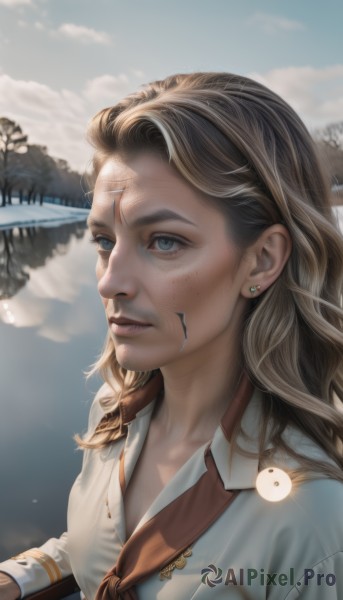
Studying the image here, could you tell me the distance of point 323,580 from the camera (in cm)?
123

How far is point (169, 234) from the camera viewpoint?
139 cm

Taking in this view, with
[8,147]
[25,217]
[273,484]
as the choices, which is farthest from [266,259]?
[8,147]

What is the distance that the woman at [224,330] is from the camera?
132 centimetres

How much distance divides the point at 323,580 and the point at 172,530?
397 millimetres

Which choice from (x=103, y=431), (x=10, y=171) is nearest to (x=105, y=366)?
(x=103, y=431)

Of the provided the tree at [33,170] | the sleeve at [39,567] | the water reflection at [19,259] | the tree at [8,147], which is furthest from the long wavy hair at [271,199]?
the tree at [33,170]

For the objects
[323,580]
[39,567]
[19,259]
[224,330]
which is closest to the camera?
[323,580]

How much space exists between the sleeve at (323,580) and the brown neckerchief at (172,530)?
0.81 feet

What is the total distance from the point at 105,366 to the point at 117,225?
81 cm

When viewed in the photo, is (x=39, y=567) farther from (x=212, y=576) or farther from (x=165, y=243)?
(x=165, y=243)

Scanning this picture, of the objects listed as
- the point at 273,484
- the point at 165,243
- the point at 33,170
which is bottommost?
the point at 273,484

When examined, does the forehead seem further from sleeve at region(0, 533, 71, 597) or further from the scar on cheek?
sleeve at region(0, 533, 71, 597)

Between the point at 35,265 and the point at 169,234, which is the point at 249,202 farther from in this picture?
the point at 35,265

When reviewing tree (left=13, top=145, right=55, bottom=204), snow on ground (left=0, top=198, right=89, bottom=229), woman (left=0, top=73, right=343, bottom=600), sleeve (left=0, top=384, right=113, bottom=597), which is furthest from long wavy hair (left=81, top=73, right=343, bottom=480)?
tree (left=13, top=145, right=55, bottom=204)
